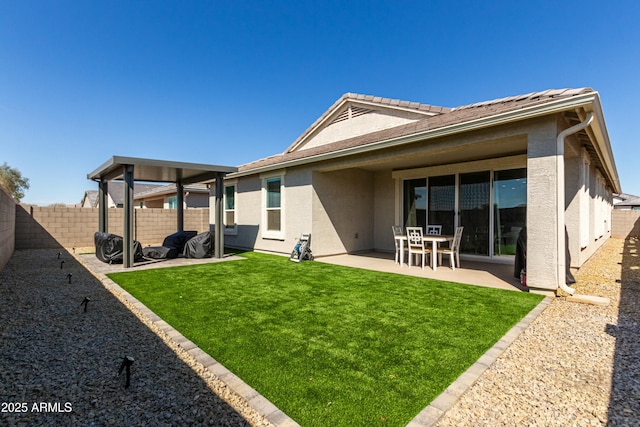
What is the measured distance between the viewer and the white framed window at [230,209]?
12406mm

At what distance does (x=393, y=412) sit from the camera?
2021mm

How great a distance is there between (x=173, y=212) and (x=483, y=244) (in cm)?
1326

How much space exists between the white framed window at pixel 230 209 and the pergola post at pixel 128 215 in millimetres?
4848

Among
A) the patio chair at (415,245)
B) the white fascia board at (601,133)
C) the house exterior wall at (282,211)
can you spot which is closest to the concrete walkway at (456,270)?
the patio chair at (415,245)

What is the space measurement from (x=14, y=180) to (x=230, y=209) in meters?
39.8

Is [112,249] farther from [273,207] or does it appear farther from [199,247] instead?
[273,207]

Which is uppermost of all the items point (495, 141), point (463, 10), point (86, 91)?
point (463, 10)

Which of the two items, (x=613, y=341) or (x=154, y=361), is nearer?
(x=154, y=361)

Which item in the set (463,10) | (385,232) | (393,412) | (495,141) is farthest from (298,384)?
(463,10)

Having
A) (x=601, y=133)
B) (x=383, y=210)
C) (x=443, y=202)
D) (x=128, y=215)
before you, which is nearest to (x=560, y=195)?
(x=601, y=133)

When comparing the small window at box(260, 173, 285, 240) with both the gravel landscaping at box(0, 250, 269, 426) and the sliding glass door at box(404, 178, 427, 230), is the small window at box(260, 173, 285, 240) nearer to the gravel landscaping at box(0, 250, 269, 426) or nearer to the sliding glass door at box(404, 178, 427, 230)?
the sliding glass door at box(404, 178, 427, 230)

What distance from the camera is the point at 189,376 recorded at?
2.52 meters

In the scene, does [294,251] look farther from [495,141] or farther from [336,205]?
[495,141]

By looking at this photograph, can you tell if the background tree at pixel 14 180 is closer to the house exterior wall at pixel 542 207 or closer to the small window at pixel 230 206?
the small window at pixel 230 206
